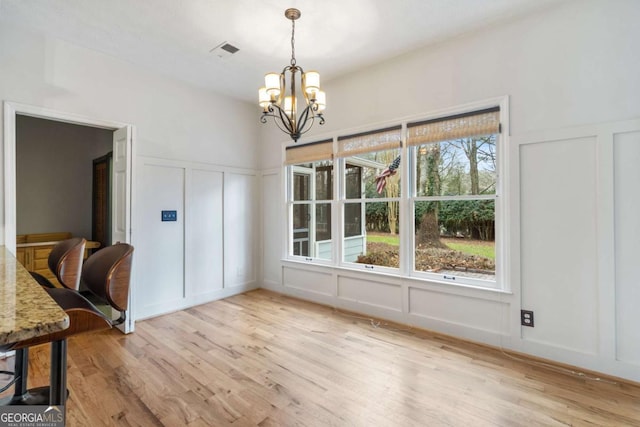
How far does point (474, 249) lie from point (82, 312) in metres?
3.17

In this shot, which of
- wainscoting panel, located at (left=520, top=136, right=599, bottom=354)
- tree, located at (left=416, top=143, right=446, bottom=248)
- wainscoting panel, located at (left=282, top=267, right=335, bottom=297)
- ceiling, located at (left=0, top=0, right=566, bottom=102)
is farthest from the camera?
wainscoting panel, located at (left=282, top=267, right=335, bottom=297)

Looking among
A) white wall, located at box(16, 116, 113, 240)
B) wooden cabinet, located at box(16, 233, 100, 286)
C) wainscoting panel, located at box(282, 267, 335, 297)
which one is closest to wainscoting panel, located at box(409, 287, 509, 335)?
wainscoting panel, located at box(282, 267, 335, 297)

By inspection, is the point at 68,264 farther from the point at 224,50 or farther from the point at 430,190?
the point at 430,190

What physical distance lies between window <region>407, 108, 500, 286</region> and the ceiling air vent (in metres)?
2.11

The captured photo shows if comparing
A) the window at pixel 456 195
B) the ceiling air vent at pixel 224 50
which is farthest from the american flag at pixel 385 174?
the ceiling air vent at pixel 224 50

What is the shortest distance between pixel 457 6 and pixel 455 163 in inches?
55.7

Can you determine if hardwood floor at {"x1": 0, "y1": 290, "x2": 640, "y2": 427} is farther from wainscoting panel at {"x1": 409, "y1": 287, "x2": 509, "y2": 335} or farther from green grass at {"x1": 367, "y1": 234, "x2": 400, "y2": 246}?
green grass at {"x1": 367, "y1": 234, "x2": 400, "y2": 246}

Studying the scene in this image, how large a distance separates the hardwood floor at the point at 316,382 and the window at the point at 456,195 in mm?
798

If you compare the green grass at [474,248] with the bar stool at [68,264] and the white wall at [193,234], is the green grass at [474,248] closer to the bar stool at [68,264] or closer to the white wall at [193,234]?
the white wall at [193,234]

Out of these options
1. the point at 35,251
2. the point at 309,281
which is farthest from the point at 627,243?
the point at 35,251

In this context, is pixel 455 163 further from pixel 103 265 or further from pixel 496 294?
pixel 103 265

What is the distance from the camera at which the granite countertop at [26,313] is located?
68 centimetres

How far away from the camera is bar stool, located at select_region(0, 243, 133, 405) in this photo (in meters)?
1.24

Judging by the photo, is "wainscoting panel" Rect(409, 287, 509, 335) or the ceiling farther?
"wainscoting panel" Rect(409, 287, 509, 335)
